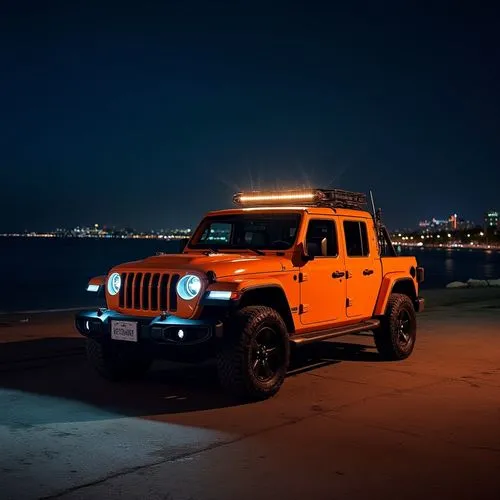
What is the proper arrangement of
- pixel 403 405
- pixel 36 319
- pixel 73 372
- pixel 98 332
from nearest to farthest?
1. pixel 403 405
2. pixel 98 332
3. pixel 73 372
4. pixel 36 319

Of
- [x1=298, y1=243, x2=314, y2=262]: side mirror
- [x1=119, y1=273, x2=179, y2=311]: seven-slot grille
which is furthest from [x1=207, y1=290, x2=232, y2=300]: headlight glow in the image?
[x1=298, y1=243, x2=314, y2=262]: side mirror

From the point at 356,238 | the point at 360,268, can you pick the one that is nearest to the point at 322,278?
the point at 360,268

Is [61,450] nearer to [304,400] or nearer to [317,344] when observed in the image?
[304,400]

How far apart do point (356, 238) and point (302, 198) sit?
3.16 ft

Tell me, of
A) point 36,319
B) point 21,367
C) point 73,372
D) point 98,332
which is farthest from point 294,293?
point 36,319

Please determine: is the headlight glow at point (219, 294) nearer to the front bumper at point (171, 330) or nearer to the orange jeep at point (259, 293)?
the orange jeep at point (259, 293)

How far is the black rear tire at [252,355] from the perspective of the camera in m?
7.55

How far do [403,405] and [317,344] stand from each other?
14.8 feet

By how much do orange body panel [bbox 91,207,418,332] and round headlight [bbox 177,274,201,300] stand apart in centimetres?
5

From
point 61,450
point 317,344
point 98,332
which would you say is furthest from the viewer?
point 317,344

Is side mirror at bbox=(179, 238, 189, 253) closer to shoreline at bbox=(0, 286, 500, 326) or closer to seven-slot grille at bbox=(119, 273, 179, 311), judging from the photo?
seven-slot grille at bbox=(119, 273, 179, 311)

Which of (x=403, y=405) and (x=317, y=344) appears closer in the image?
(x=403, y=405)

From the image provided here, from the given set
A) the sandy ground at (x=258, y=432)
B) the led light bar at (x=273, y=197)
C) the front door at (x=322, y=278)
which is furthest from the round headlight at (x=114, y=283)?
the led light bar at (x=273, y=197)

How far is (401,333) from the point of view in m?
10.6
